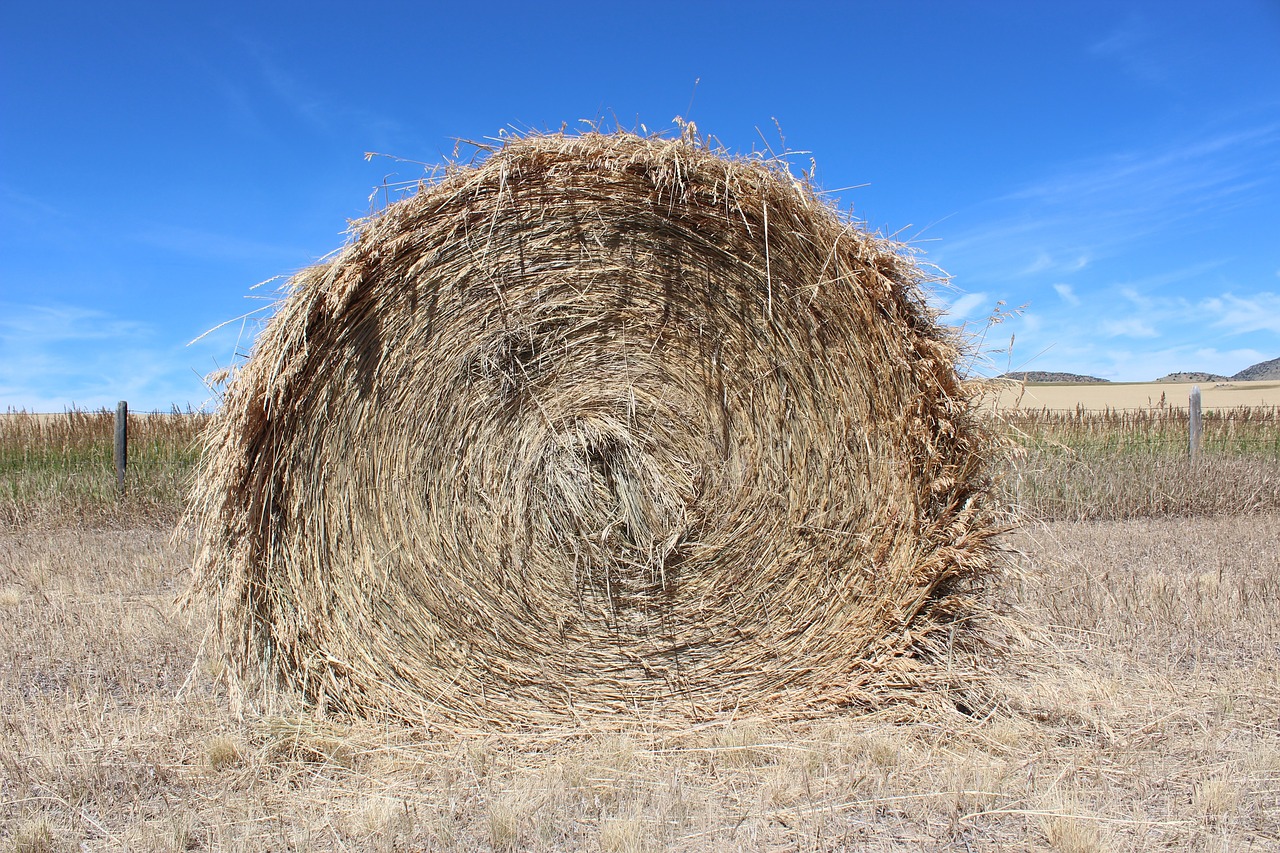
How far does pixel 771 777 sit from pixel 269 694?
2.02 metres

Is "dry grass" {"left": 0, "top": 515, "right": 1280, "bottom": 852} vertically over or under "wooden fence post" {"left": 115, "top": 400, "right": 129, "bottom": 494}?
under

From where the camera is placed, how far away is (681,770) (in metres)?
3.09

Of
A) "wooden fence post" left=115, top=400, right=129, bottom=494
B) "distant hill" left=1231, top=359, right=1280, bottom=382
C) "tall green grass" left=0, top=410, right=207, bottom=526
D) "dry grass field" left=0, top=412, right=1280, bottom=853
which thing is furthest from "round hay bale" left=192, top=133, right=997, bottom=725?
"distant hill" left=1231, top=359, right=1280, bottom=382

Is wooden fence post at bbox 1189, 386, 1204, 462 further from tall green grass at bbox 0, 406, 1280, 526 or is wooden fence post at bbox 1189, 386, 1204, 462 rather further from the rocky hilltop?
the rocky hilltop

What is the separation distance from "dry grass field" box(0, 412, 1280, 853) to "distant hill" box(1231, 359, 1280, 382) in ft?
270

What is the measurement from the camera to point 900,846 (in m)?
2.55

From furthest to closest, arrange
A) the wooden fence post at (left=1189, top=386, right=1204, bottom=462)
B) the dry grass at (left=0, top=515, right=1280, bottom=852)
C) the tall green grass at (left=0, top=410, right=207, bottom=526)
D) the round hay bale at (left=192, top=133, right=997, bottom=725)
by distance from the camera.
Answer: the wooden fence post at (left=1189, top=386, right=1204, bottom=462) → the tall green grass at (left=0, top=410, right=207, bottom=526) → the round hay bale at (left=192, top=133, right=997, bottom=725) → the dry grass at (left=0, top=515, right=1280, bottom=852)

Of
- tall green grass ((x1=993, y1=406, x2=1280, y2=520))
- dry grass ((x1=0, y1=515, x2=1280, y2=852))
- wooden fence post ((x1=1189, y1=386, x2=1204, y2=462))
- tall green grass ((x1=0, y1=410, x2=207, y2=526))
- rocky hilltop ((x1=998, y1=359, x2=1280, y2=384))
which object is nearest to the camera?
dry grass ((x1=0, y1=515, x2=1280, y2=852))

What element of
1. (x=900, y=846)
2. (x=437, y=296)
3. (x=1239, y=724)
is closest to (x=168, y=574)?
(x=437, y=296)

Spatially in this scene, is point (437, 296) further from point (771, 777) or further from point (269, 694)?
point (771, 777)

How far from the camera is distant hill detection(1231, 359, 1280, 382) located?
7238 cm

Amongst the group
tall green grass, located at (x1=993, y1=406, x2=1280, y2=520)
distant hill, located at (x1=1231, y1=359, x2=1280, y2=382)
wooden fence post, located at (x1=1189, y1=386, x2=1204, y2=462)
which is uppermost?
distant hill, located at (x1=1231, y1=359, x2=1280, y2=382)

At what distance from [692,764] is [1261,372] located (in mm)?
89906

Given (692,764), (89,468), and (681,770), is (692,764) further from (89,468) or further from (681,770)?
(89,468)
